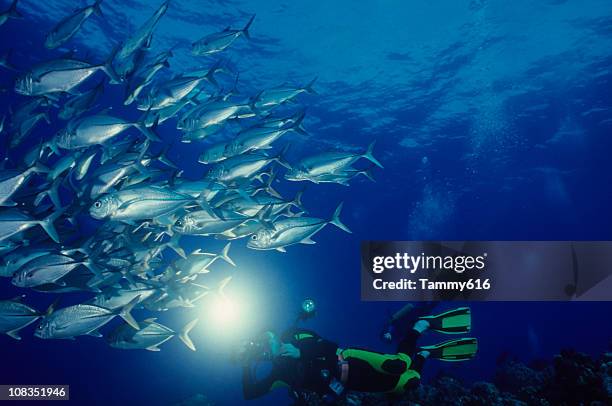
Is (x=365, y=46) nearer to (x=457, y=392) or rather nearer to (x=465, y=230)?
(x=457, y=392)

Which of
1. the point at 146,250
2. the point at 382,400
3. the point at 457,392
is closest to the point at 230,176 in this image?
the point at 146,250

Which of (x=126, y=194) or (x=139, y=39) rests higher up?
(x=139, y=39)

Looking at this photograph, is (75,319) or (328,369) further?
(328,369)

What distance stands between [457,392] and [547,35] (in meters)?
14.1

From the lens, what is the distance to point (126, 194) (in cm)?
446

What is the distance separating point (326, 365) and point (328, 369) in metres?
0.08

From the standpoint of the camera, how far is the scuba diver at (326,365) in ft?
20.1

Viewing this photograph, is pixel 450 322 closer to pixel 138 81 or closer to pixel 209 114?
pixel 209 114

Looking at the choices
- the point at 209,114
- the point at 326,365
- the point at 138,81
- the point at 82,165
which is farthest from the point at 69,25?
the point at 326,365

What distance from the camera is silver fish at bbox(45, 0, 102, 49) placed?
18.5 feet

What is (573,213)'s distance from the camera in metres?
38.8

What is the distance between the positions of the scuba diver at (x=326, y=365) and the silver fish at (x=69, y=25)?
16.4 ft

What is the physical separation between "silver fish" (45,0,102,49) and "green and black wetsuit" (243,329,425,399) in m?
5.34

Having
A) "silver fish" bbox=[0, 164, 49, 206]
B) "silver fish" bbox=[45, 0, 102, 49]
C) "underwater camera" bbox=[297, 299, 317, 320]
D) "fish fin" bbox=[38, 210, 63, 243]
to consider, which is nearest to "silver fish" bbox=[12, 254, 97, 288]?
"fish fin" bbox=[38, 210, 63, 243]
